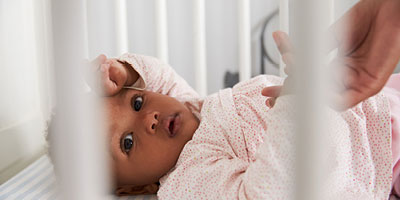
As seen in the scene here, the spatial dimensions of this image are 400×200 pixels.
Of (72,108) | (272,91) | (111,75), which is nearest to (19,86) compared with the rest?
(111,75)

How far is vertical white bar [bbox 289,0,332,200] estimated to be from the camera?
0.73 feet

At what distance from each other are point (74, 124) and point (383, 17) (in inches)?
13.5

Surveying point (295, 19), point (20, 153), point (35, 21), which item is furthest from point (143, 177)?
point (295, 19)

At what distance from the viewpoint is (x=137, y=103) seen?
86cm

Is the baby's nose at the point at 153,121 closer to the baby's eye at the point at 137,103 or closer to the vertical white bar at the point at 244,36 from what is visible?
the baby's eye at the point at 137,103

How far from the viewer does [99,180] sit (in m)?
0.27

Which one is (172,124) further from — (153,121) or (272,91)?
(272,91)

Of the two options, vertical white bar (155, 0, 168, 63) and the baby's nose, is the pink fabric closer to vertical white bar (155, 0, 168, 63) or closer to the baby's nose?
the baby's nose

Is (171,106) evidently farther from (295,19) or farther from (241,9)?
(295,19)

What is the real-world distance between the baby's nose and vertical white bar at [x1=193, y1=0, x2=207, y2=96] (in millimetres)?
315

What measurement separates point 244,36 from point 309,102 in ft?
2.92

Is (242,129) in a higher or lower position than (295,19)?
lower

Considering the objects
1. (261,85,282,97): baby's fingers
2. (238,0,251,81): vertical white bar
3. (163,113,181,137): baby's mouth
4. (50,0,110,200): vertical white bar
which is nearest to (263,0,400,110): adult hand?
(261,85,282,97): baby's fingers

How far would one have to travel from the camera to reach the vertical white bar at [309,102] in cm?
22
